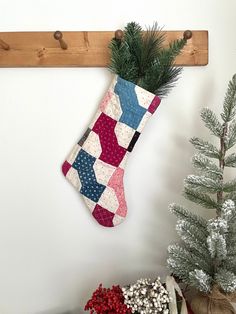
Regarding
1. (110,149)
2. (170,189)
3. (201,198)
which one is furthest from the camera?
(170,189)

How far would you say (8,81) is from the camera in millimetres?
1156

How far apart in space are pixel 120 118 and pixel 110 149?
110 millimetres

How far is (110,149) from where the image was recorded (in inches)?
43.2

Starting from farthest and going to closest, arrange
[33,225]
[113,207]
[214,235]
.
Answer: [33,225] → [113,207] → [214,235]

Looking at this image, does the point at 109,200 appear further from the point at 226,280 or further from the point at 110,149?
the point at 226,280

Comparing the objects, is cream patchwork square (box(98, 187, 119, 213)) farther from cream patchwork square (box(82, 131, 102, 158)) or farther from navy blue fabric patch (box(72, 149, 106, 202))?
cream patchwork square (box(82, 131, 102, 158))

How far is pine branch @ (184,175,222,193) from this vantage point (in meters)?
0.94

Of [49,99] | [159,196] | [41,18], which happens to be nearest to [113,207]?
[159,196]

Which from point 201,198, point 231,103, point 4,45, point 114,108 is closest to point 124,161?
point 114,108

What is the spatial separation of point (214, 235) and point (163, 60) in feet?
1.78

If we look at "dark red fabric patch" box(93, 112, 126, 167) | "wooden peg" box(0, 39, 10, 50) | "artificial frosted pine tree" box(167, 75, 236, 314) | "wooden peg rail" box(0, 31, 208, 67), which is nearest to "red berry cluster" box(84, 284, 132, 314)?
"artificial frosted pine tree" box(167, 75, 236, 314)

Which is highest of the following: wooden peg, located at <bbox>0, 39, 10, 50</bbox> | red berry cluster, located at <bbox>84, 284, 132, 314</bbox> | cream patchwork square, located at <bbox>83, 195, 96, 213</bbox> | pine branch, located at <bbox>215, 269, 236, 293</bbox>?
wooden peg, located at <bbox>0, 39, 10, 50</bbox>

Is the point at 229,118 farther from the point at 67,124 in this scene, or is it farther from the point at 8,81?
the point at 8,81

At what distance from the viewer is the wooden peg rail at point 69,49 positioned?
1.09 meters
